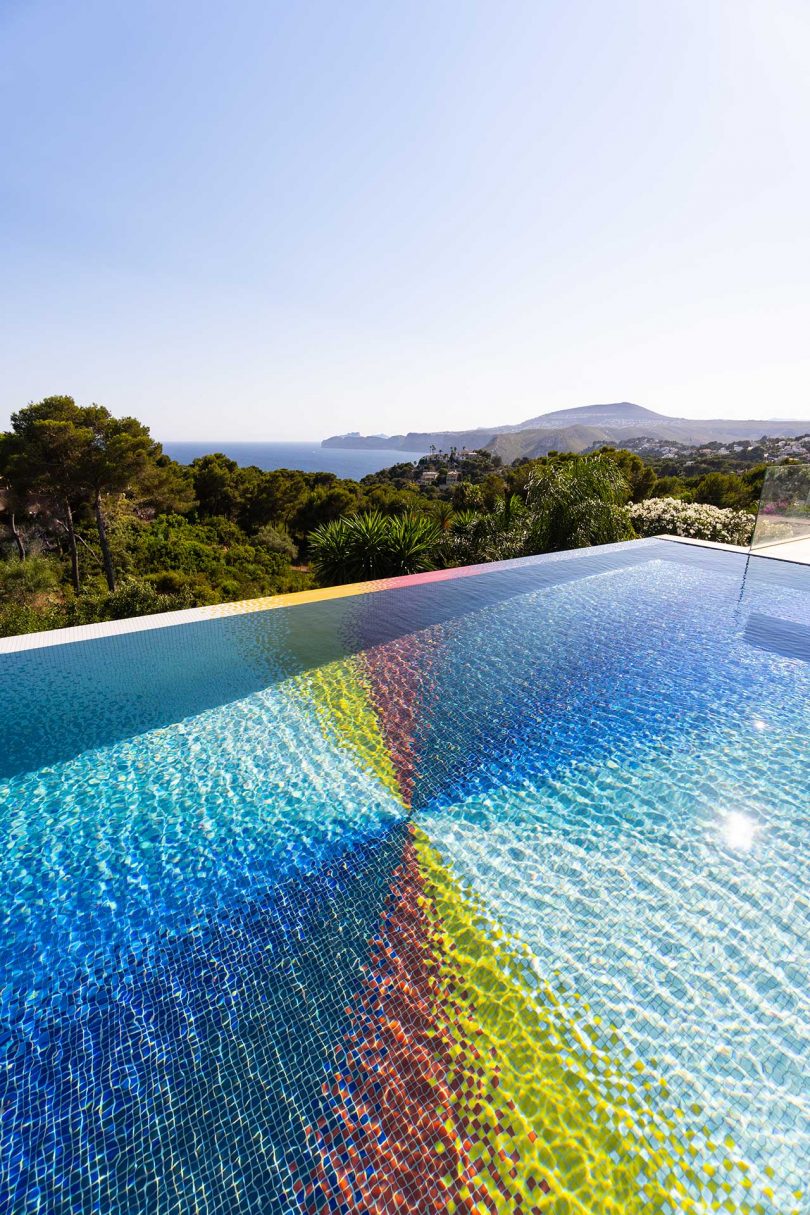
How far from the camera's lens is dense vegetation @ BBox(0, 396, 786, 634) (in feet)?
32.5

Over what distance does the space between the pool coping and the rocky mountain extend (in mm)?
73038

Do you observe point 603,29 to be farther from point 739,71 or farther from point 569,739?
point 569,739

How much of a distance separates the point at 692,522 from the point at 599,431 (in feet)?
354

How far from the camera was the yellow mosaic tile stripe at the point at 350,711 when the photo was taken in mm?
3570

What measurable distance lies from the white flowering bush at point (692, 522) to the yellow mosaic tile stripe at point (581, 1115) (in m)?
10.7

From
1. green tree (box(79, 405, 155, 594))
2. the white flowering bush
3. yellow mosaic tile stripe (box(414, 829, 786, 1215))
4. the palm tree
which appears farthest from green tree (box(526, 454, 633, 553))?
green tree (box(79, 405, 155, 594))

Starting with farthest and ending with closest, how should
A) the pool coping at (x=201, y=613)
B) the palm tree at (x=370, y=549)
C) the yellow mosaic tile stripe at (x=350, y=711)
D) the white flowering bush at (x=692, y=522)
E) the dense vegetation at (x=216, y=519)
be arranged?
the white flowering bush at (x=692, y=522) < the dense vegetation at (x=216, y=519) < the palm tree at (x=370, y=549) < the pool coping at (x=201, y=613) < the yellow mosaic tile stripe at (x=350, y=711)

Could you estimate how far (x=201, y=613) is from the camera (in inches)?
227

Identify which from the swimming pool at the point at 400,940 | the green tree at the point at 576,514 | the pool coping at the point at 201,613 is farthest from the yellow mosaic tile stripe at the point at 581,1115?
the green tree at the point at 576,514

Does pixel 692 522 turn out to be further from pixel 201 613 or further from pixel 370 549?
pixel 201 613

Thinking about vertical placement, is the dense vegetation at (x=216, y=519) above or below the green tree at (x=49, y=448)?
below

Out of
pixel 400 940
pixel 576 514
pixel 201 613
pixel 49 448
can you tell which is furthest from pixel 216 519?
pixel 400 940

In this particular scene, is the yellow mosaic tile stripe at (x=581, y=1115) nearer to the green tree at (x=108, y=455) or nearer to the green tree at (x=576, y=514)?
the green tree at (x=576, y=514)

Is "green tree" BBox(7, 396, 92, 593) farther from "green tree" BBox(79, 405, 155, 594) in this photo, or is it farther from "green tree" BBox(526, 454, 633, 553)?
"green tree" BBox(526, 454, 633, 553)
